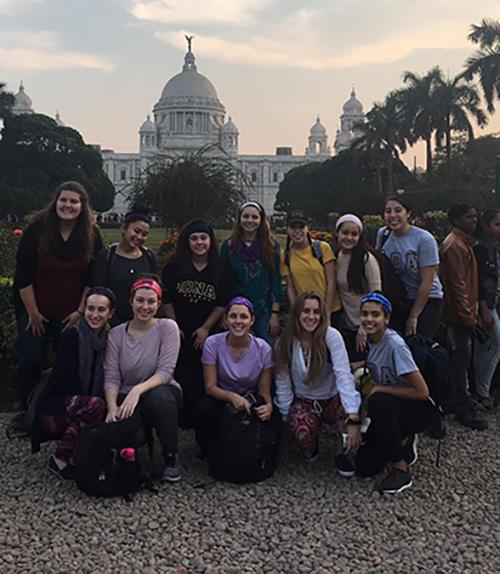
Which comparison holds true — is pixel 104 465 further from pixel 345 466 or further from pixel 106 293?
pixel 345 466

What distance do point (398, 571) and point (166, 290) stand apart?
2446mm

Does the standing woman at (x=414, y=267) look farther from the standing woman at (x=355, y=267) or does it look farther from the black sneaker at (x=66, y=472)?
the black sneaker at (x=66, y=472)

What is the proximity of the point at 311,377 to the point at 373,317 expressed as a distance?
55 centimetres

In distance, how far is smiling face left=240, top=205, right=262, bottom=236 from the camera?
4738mm

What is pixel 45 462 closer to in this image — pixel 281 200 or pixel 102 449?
pixel 102 449

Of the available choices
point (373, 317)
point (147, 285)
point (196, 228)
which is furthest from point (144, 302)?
point (373, 317)

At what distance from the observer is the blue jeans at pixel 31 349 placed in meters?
4.75

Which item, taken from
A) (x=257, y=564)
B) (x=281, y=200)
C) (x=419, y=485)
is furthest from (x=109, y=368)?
(x=281, y=200)

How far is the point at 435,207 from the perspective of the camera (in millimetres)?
26094

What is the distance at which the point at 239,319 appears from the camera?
4.20 metres

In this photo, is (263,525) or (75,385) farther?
(75,385)

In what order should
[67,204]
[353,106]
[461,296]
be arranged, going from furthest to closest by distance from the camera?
[353,106]
[461,296]
[67,204]

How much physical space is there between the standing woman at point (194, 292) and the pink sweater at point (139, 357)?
0.44 metres

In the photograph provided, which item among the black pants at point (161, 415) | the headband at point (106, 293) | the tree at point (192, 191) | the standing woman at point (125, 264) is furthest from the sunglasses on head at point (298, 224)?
the tree at point (192, 191)
